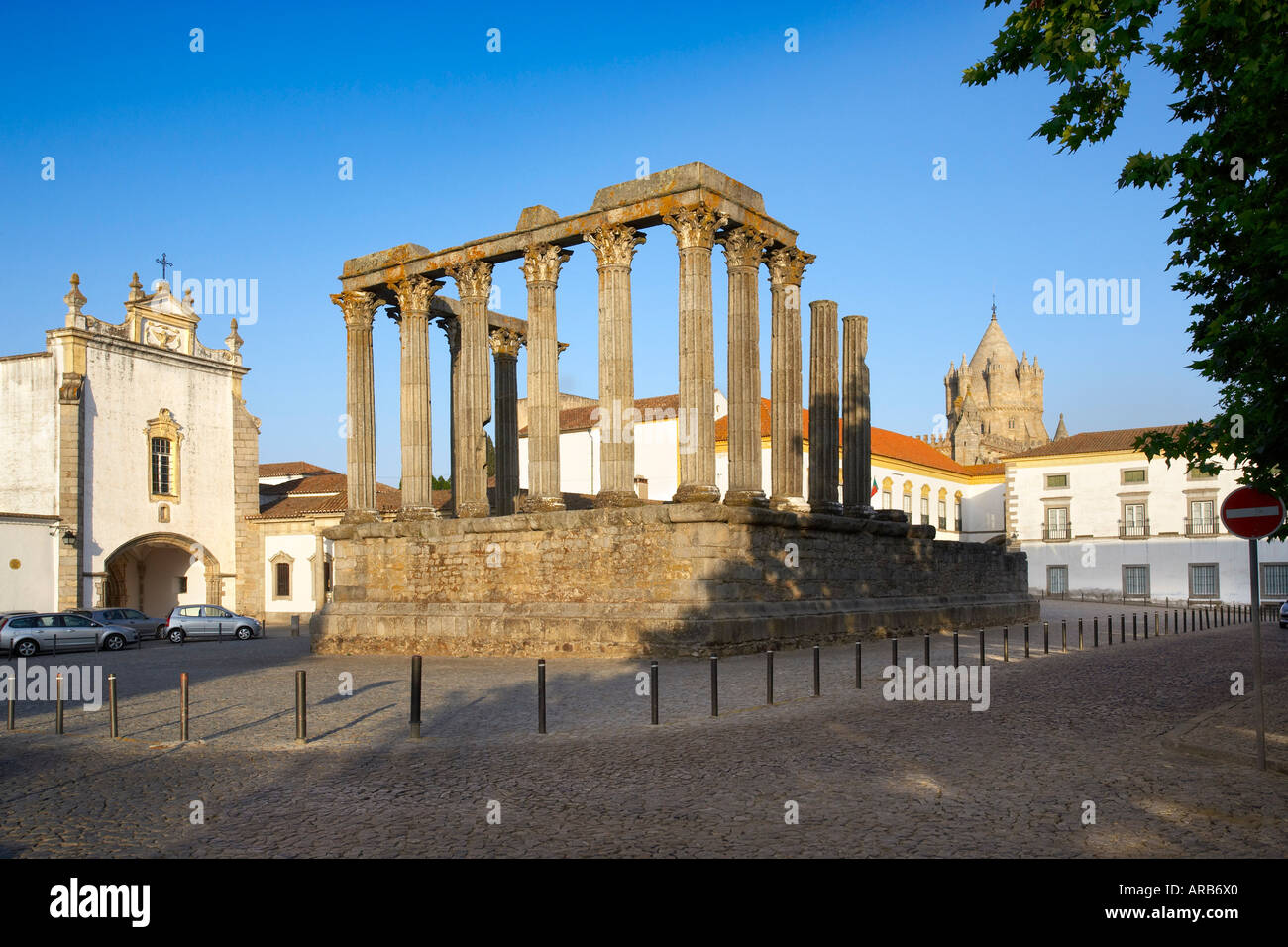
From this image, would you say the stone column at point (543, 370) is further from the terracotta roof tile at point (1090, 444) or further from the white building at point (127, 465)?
the terracotta roof tile at point (1090, 444)

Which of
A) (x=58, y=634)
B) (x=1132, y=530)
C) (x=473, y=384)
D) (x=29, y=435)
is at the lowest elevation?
(x=58, y=634)

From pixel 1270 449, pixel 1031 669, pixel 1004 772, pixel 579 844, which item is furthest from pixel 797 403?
pixel 579 844

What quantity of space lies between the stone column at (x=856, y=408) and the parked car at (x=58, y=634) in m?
20.6

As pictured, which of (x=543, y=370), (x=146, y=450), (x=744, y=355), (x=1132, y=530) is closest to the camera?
(x=744, y=355)

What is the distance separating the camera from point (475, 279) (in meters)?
25.2

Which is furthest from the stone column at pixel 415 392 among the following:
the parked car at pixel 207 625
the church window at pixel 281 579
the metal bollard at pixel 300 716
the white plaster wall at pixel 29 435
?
the church window at pixel 281 579

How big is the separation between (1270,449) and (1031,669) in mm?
7870

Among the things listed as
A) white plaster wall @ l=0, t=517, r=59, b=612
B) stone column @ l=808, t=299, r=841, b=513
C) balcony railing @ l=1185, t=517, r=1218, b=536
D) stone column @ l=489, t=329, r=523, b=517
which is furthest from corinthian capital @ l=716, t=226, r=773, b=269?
balcony railing @ l=1185, t=517, r=1218, b=536

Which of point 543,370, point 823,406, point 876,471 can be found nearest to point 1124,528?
point 876,471

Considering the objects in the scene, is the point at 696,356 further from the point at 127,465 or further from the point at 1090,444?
the point at 1090,444

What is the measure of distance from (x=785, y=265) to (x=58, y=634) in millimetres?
21304

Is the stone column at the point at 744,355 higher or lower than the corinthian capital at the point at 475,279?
lower

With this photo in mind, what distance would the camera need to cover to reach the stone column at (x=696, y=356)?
830 inches

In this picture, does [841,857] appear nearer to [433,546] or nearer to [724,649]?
[724,649]
